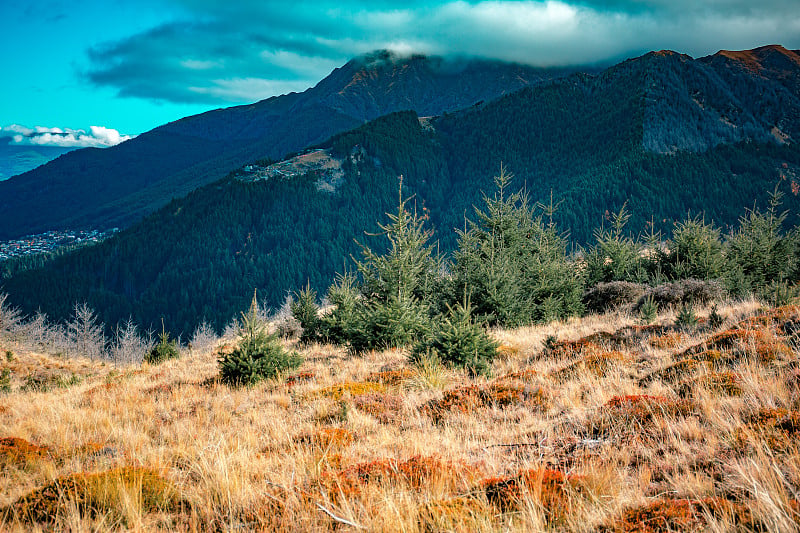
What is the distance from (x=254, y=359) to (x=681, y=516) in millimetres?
8571

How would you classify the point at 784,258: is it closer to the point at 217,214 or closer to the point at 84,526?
the point at 84,526

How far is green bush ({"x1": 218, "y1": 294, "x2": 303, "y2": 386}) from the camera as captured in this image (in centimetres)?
895

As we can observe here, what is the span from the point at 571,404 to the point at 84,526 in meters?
4.82

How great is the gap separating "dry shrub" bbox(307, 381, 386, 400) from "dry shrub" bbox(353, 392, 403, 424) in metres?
0.25

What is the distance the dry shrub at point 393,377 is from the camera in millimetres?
7316

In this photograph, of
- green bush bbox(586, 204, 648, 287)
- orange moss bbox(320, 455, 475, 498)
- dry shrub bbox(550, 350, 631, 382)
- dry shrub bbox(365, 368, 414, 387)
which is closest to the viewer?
orange moss bbox(320, 455, 475, 498)

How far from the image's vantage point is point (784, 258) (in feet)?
75.6

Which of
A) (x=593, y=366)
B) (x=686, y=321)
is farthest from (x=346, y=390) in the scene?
(x=686, y=321)

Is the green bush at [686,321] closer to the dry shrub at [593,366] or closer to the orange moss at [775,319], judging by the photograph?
the orange moss at [775,319]

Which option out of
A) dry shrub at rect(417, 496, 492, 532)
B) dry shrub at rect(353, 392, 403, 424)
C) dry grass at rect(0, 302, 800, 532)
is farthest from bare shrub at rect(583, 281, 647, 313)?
dry shrub at rect(417, 496, 492, 532)

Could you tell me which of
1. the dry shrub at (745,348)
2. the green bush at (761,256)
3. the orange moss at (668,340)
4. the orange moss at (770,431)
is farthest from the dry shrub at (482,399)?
the green bush at (761,256)

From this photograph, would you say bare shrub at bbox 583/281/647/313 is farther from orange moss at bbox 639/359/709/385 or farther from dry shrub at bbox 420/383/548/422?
dry shrub at bbox 420/383/548/422

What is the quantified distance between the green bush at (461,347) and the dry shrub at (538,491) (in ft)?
16.3

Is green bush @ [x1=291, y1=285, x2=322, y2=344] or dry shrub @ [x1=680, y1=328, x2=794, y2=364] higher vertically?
dry shrub @ [x1=680, y1=328, x2=794, y2=364]
